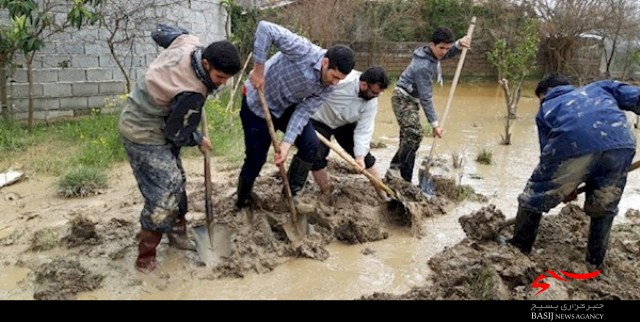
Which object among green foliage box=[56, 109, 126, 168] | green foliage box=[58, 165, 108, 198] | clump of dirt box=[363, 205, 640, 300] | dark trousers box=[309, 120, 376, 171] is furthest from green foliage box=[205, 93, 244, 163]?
clump of dirt box=[363, 205, 640, 300]

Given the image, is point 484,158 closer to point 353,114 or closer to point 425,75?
point 425,75

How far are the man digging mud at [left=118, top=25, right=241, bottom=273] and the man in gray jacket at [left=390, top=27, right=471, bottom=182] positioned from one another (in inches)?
95.4

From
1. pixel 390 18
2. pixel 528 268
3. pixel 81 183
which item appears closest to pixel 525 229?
pixel 528 268

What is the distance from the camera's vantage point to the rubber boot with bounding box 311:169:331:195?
4746mm

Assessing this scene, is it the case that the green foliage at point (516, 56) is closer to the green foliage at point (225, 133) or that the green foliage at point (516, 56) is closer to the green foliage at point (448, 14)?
the green foliage at point (225, 133)

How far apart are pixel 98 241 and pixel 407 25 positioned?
15.0 meters

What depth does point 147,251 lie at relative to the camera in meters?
3.41

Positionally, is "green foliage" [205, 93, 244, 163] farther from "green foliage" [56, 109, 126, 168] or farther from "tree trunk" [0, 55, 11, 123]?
"tree trunk" [0, 55, 11, 123]

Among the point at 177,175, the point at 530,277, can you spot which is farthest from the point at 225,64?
the point at 530,277

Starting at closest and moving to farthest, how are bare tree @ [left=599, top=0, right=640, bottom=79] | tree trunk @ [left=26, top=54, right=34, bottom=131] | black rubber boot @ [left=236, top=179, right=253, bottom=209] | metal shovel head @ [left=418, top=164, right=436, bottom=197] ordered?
black rubber boot @ [left=236, top=179, right=253, bottom=209]
metal shovel head @ [left=418, top=164, right=436, bottom=197]
tree trunk @ [left=26, top=54, right=34, bottom=131]
bare tree @ [left=599, top=0, right=640, bottom=79]

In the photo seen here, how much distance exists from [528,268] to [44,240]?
329cm

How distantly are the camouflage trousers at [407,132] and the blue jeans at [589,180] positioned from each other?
1928mm

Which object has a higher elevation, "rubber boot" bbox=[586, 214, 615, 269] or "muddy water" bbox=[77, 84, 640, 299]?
"rubber boot" bbox=[586, 214, 615, 269]

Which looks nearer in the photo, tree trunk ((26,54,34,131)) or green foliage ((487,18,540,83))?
tree trunk ((26,54,34,131))
